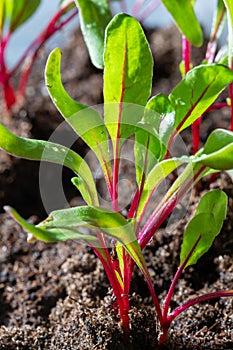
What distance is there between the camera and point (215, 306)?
0.97 m

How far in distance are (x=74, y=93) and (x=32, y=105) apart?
0.19 metres

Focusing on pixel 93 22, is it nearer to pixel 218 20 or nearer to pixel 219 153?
pixel 218 20

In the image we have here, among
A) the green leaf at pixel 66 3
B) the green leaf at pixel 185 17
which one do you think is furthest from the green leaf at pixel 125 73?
the green leaf at pixel 66 3

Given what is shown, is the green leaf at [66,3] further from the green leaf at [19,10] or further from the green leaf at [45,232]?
the green leaf at [45,232]

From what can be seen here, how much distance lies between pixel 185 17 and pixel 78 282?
0.51m

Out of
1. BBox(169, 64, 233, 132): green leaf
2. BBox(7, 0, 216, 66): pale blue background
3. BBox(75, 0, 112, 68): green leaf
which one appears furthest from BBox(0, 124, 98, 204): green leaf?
BBox(7, 0, 216, 66): pale blue background

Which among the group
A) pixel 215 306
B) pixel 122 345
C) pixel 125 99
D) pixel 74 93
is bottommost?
pixel 215 306

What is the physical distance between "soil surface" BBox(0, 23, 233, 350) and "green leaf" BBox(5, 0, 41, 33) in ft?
0.69

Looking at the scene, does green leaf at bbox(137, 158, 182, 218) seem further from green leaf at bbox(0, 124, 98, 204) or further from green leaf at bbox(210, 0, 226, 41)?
green leaf at bbox(210, 0, 226, 41)

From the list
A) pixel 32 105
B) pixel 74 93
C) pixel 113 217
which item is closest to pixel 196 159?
pixel 113 217

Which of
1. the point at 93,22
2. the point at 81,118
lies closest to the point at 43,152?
the point at 81,118

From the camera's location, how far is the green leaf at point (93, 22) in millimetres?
→ 999

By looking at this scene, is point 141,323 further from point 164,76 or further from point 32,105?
point 164,76

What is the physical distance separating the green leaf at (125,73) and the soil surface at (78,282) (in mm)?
267
